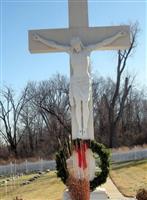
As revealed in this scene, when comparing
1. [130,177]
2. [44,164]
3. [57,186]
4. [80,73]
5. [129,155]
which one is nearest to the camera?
[80,73]

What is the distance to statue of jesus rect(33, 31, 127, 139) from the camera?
986 centimetres

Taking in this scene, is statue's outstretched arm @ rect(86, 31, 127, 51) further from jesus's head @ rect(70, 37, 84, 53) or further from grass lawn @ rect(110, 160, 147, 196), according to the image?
grass lawn @ rect(110, 160, 147, 196)

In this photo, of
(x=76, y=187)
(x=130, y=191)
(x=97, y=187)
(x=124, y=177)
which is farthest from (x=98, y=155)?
(x=124, y=177)

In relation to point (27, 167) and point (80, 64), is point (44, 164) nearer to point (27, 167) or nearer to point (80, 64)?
point (27, 167)

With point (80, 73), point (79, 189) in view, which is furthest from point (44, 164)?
Answer: point (79, 189)

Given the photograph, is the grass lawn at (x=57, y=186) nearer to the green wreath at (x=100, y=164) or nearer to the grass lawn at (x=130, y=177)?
the grass lawn at (x=130, y=177)

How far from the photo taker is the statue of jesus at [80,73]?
9.86 metres

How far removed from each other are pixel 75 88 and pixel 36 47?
4.69ft

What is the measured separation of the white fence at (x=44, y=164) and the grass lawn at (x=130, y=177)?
533 centimetres

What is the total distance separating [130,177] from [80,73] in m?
8.55

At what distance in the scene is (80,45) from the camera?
398 inches

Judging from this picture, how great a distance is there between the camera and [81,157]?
8094 mm

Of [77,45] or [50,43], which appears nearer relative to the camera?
[77,45]

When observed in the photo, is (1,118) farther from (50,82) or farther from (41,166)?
(41,166)
